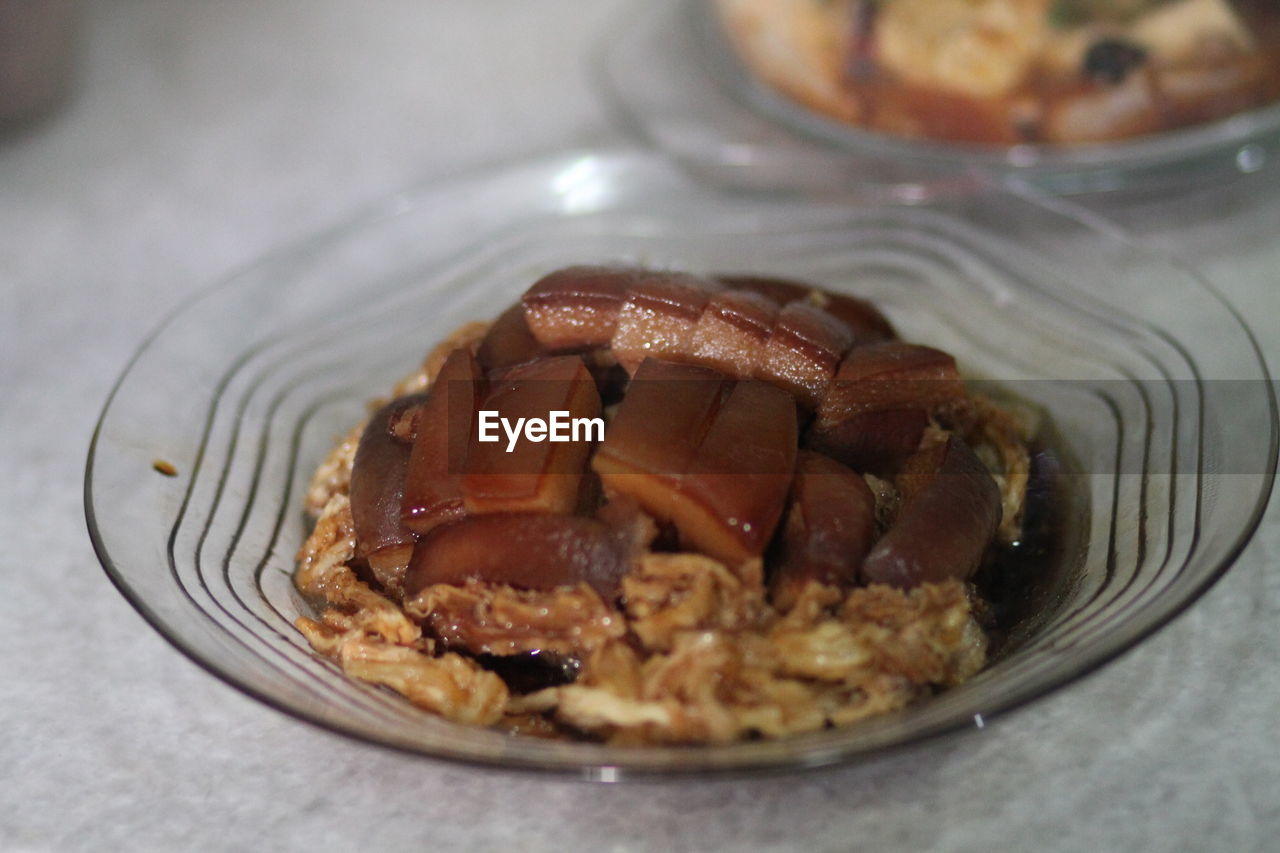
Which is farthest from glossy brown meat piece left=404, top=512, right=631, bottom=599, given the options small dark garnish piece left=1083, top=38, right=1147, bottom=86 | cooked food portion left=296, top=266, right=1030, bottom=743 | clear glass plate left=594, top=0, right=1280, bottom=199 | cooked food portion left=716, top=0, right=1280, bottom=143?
small dark garnish piece left=1083, top=38, right=1147, bottom=86

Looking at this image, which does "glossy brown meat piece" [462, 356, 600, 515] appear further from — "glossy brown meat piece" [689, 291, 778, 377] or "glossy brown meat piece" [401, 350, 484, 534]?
"glossy brown meat piece" [689, 291, 778, 377]

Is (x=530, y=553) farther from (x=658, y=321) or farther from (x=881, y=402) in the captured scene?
(x=881, y=402)

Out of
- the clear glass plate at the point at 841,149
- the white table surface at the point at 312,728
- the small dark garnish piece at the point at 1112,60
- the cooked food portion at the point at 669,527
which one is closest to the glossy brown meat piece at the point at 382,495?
the cooked food portion at the point at 669,527

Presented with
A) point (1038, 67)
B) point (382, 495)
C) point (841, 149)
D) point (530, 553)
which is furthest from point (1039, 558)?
point (1038, 67)

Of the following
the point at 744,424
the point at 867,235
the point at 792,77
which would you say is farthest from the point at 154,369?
the point at 792,77

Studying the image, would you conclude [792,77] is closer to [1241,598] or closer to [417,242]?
[417,242]

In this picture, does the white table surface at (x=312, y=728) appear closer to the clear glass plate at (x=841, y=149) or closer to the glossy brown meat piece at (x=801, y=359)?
the clear glass plate at (x=841, y=149)

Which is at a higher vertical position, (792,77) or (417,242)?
(792,77)
